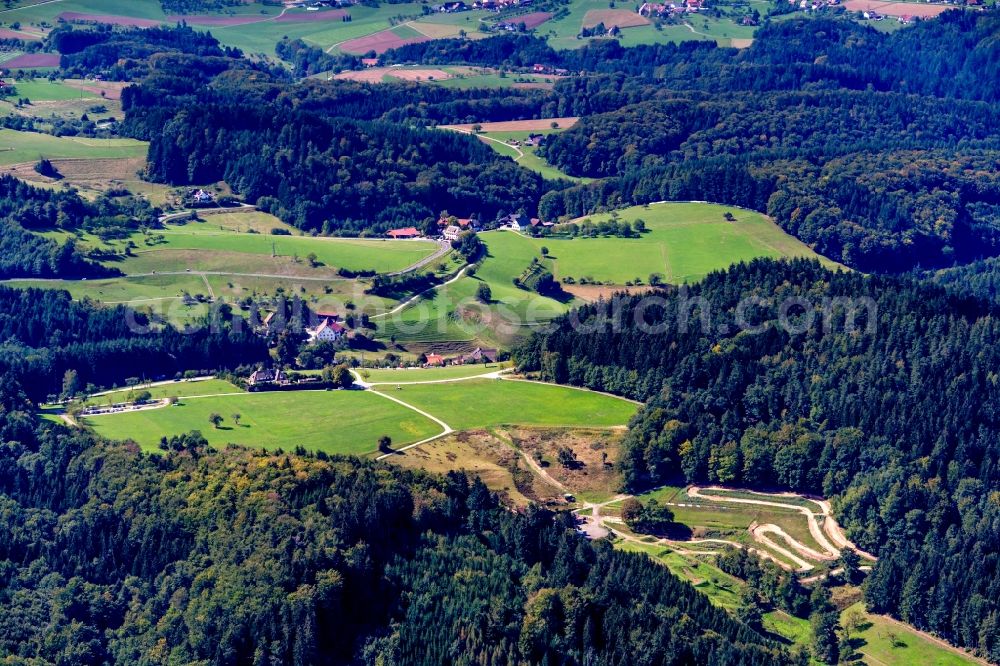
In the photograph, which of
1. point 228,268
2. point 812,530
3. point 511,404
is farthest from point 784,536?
point 228,268

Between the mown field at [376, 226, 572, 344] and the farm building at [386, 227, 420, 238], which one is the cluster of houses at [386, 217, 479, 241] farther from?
the mown field at [376, 226, 572, 344]

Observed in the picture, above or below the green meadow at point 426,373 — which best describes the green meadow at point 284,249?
above

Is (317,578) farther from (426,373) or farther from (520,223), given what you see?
(520,223)

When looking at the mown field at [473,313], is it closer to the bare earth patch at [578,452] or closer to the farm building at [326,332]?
the farm building at [326,332]

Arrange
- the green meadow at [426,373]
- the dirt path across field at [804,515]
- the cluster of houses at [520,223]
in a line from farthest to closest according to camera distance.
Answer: the cluster of houses at [520,223] < the green meadow at [426,373] < the dirt path across field at [804,515]

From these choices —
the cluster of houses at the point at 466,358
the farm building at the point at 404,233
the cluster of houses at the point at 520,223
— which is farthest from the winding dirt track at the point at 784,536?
the cluster of houses at the point at 520,223

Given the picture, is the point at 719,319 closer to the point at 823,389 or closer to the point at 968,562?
the point at 823,389
